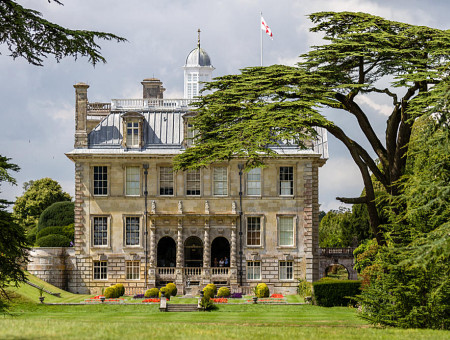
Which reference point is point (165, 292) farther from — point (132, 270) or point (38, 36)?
point (38, 36)

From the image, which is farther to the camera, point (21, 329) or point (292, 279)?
point (292, 279)

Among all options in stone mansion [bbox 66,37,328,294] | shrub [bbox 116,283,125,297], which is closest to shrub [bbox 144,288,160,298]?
shrub [bbox 116,283,125,297]

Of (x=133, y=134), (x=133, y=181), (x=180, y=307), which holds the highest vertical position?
(x=133, y=134)

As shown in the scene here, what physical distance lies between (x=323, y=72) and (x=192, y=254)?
26873mm

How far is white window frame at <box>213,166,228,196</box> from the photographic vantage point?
157 ft

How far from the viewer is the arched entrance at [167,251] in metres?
49.4

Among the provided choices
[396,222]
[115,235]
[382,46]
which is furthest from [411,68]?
[115,235]

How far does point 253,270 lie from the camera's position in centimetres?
4759

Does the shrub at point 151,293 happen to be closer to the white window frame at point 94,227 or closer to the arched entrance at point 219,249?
the white window frame at point 94,227

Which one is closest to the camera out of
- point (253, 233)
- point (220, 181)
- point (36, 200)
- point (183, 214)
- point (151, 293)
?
point (151, 293)

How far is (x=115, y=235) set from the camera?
4766 centimetres

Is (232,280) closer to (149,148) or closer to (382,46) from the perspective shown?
(149,148)

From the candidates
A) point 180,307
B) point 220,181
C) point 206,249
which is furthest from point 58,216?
point 180,307

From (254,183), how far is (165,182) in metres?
5.45
